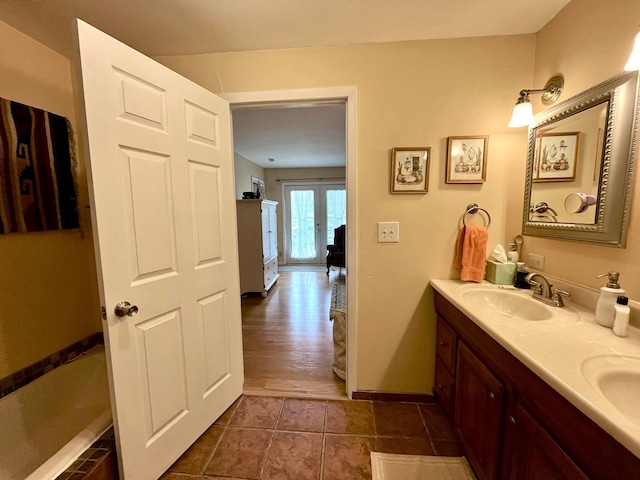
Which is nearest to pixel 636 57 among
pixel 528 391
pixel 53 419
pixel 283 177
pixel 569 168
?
pixel 569 168

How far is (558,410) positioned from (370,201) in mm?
1222

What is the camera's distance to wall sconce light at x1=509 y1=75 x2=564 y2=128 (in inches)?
51.0

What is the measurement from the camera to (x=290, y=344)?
251 cm

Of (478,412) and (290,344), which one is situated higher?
(478,412)

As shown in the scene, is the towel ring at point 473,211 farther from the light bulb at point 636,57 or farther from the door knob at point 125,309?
the door knob at point 125,309

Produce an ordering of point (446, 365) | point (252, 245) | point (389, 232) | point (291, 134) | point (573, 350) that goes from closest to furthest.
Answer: point (573, 350)
point (446, 365)
point (389, 232)
point (291, 134)
point (252, 245)

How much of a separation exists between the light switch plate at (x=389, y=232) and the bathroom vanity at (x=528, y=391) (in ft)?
1.35

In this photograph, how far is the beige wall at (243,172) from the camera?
448 cm

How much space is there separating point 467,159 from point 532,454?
1.42 meters

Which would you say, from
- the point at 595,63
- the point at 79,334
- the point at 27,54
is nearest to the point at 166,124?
the point at 27,54

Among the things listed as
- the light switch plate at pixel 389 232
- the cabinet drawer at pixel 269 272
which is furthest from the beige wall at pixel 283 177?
the light switch plate at pixel 389 232

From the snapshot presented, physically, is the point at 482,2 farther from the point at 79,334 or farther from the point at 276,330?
the point at 79,334

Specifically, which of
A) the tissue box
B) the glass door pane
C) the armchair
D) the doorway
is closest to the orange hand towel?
the tissue box

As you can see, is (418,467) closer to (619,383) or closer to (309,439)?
(309,439)
